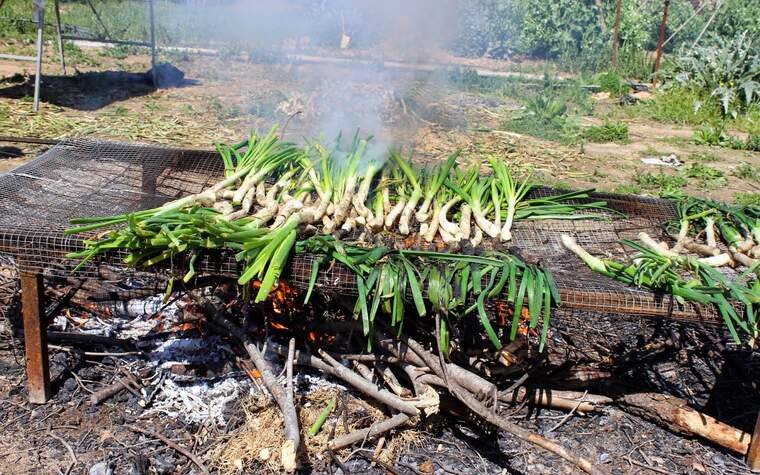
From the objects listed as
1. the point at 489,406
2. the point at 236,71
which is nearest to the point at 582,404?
the point at 489,406

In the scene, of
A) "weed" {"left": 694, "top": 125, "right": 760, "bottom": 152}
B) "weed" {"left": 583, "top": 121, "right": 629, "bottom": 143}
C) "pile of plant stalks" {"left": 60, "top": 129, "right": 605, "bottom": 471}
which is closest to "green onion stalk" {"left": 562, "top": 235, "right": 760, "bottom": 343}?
"pile of plant stalks" {"left": 60, "top": 129, "right": 605, "bottom": 471}

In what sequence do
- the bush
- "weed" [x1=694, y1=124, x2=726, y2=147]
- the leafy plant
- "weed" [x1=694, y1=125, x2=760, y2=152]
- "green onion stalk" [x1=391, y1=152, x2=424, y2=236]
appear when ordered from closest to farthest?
"green onion stalk" [x1=391, y1=152, x2=424, y2=236] → "weed" [x1=694, y1=125, x2=760, y2=152] → "weed" [x1=694, y1=124, x2=726, y2=147] → the leafy plant → the bush

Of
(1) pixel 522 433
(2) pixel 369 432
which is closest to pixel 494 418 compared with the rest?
(1) pixel 522 433

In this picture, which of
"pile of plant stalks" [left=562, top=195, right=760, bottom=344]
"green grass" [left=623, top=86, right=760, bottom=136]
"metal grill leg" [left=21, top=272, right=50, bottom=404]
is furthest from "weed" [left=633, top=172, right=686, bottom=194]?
"metal grill leg" [left=21, top=272, right=50, bottom=404]

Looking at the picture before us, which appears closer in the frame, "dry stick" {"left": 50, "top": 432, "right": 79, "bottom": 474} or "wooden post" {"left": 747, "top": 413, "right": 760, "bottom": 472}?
"dry stick" {"left": 50, "top": 432, "right": 79, "bottom": 474}

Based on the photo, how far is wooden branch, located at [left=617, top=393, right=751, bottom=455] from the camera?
3.52 metres

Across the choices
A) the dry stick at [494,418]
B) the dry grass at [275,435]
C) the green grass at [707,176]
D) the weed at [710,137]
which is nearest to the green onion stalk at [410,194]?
the dry stick at [494,418]

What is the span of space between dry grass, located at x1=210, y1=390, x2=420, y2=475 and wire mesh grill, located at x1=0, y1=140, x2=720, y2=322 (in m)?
0.75

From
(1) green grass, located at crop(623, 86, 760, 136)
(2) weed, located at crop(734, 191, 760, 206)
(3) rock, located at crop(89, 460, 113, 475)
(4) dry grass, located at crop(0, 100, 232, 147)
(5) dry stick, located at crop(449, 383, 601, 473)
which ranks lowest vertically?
(3) rock, located at crop(89, 460, 113, 475)

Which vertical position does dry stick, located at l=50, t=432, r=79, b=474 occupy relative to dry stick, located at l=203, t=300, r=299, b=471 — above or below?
below

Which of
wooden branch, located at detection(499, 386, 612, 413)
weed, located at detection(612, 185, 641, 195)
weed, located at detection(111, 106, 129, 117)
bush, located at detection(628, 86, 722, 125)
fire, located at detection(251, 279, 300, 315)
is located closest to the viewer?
wooden branch, located at detection(499, 386, 612, 413)

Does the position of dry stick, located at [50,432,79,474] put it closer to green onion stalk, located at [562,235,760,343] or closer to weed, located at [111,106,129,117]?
green onion stalk, located at [562,235,760,343]

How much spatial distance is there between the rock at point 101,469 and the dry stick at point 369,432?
3.48 feet

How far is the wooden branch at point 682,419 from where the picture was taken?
11.6 ft
